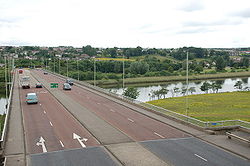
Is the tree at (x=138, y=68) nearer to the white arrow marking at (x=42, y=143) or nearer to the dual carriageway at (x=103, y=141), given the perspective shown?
the dual carriageway at (x=103, y=141)

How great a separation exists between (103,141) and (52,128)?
19.8 feet

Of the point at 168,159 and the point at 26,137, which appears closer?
the point at 168,159

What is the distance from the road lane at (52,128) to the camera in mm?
20469

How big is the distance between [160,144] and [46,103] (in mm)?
22818

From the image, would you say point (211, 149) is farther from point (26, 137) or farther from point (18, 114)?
point (18, 114)

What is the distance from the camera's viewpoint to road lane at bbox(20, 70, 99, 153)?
20469 millimetres

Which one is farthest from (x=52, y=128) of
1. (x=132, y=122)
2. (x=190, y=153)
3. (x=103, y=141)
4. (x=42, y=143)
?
(x=190, y=153)

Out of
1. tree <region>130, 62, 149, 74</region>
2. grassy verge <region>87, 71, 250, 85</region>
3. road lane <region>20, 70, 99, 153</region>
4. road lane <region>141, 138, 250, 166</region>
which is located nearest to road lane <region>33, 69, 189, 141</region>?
road lane <region>141, 138, 250, 166</region>

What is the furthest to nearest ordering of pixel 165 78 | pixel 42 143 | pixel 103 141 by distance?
pixel 165 78 < pixel 103 141 < pixel 42 143

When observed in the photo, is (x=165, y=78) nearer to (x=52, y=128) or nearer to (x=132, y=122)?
(x=132, y=122)

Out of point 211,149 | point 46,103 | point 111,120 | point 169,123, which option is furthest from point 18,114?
point 211,149

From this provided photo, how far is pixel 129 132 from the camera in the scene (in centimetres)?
2384

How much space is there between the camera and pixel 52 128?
2512cm

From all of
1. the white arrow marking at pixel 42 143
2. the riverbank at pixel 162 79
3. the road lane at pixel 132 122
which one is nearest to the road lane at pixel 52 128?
the white arrow marking at pixel 42 143
